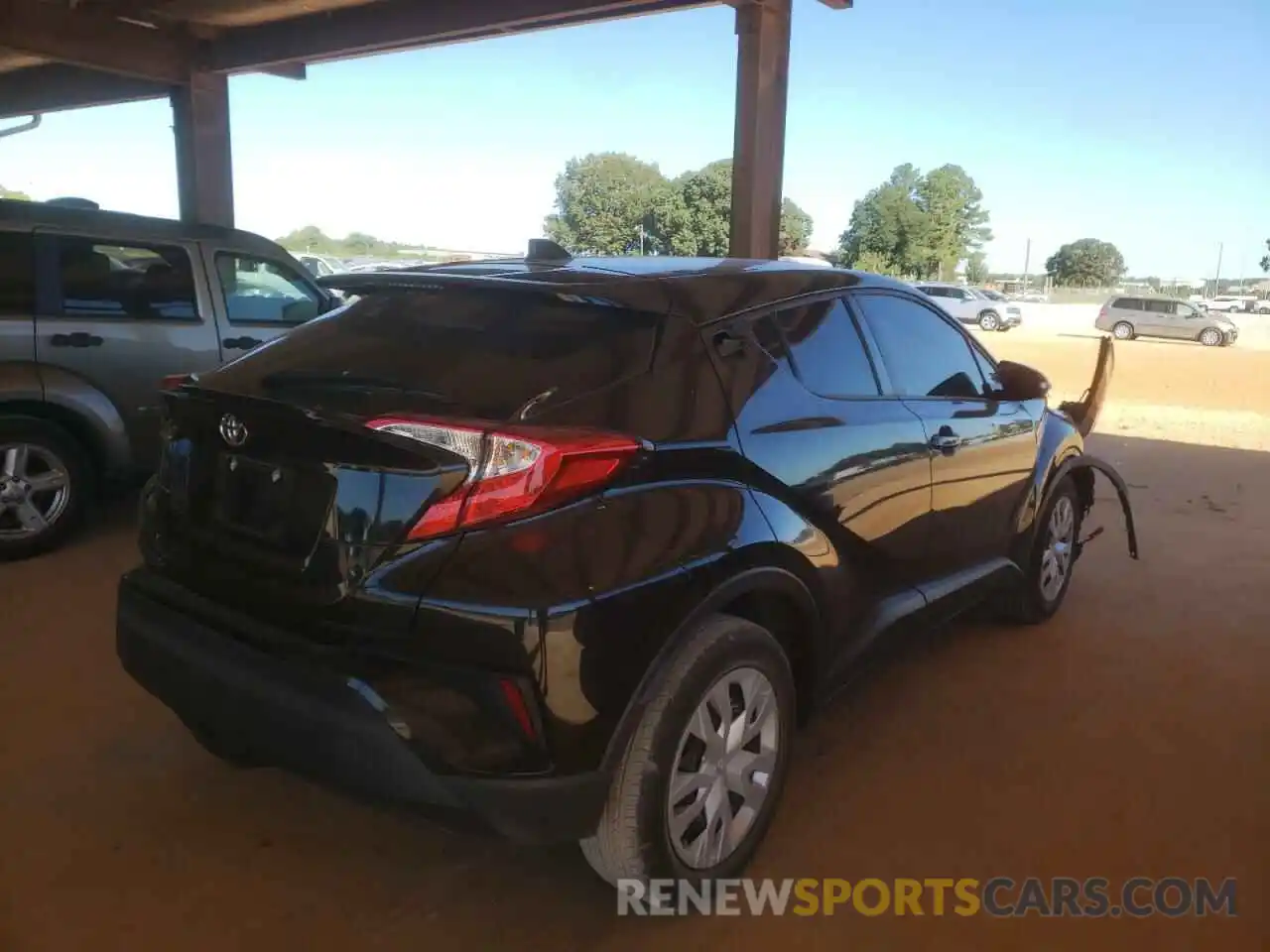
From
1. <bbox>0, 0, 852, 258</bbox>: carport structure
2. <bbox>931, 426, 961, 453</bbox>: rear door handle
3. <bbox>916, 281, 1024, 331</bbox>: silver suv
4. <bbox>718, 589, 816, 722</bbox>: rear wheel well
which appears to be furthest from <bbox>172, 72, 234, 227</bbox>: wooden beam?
<bbox>916, 281, 1024, 331</bbox>: silver suv

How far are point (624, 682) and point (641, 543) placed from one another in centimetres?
31

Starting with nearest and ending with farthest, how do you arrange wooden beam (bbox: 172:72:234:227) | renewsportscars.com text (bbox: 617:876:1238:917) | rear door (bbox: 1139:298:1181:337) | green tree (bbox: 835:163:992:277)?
renewsportscars.com text (bbox: 617:876:1238:917) < wooden beam (bbox: 172:72:234:227) < rear door (bbox: 1139:298:1181:337) < green tree (bbox: 835:163:992:277)

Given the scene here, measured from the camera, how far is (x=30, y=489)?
5.07 metres

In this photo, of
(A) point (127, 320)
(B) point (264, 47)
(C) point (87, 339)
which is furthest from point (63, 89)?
(C) point (87, 339)

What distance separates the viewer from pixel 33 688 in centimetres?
358

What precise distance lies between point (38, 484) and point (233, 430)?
3.44 metres

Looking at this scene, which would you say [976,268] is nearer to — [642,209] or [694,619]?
[642,209]

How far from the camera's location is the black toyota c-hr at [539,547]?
6.67 feet

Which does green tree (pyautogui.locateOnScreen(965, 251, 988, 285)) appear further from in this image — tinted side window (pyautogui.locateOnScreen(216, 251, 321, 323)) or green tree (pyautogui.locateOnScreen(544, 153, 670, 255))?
tinted side window (pyautogui.locateOnScreen(216, 251, 321, 323))

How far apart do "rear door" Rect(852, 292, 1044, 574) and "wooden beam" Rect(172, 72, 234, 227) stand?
9.46 m

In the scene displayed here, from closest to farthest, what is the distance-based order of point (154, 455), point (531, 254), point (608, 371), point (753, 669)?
point (608, 371), point (753, 669), point (531, 254), point (154, 455)

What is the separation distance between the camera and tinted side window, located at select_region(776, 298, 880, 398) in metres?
2.85

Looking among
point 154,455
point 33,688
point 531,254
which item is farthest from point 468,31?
point 33,688

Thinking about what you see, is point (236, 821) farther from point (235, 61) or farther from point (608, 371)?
point (235, 61)
